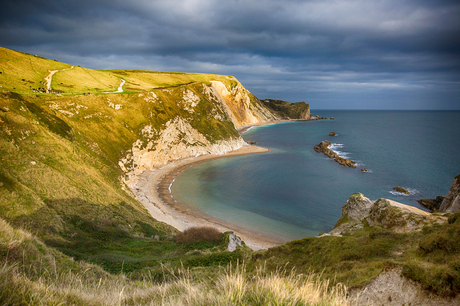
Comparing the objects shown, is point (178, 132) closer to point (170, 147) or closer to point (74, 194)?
point (170, 147)

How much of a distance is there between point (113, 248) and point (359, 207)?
2102cm

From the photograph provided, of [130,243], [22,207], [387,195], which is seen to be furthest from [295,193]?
[22,207]

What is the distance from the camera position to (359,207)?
67.5 feet

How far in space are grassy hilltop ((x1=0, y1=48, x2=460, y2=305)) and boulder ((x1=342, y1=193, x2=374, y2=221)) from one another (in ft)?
3.71

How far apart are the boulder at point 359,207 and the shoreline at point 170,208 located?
10.3m

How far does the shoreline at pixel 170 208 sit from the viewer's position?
29439 millimetres

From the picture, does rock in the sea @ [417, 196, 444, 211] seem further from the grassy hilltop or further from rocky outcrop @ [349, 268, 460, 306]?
rocky outcrop @ [349, 268, 460, 306]

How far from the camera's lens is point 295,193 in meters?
43.9

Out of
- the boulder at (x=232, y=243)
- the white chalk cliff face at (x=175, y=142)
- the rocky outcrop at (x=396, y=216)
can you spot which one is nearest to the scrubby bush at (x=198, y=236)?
the boulder at (x=232, y=243)

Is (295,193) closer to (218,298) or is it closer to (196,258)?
(196,258)

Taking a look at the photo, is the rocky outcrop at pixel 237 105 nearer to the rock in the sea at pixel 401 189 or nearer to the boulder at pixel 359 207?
the rock in the sea at pixel 401 189

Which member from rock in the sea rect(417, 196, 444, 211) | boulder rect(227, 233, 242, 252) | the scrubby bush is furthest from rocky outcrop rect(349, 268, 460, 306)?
rock in the sea rect(417, 196, 444, 211)

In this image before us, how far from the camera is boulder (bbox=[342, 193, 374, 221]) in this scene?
65.7 ft

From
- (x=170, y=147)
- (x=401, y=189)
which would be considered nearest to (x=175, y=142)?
(x=170, y=147)
